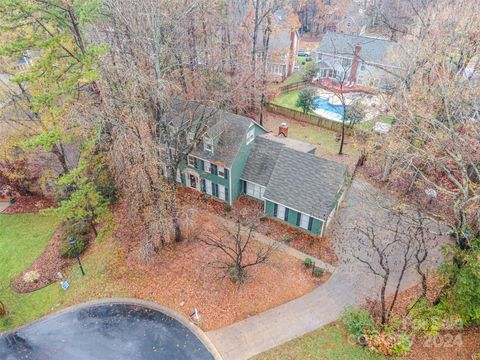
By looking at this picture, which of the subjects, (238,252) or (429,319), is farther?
(238,252)

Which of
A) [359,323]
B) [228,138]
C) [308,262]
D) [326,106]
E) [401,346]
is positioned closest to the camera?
[401,346]

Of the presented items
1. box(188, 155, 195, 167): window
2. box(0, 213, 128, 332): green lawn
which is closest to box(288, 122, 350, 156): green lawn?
box(188, 155, 195, 167): window

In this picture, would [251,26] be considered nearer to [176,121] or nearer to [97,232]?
[176,121]

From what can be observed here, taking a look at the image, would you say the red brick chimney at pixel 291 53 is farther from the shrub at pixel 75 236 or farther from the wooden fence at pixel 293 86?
the shrub at pixel 75 236

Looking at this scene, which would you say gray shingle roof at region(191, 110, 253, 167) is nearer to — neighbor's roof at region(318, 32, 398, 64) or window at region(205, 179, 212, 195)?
window at region(205, 179, 212, 195)

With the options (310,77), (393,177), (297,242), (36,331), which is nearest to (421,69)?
(393,177)

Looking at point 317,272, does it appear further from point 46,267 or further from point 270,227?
point 46,267

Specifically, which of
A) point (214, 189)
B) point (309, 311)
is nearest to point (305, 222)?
point (309, 311)
